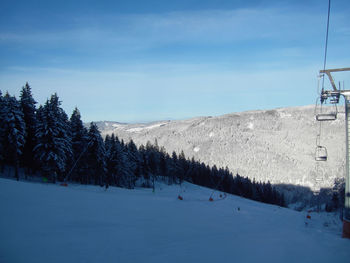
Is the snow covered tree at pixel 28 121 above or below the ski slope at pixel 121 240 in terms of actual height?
above

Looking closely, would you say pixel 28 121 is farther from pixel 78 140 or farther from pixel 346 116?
pixel 346 116

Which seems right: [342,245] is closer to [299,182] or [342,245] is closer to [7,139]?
[7,139]

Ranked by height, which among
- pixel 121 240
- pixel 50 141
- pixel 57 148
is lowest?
pixel 121 240

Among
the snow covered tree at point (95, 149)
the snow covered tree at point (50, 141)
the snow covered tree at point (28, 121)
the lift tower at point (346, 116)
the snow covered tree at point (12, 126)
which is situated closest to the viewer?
the lift tower at point (346, 116)

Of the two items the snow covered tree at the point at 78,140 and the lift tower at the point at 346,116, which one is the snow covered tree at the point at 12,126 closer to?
the snow covered tree at the point at 78,140

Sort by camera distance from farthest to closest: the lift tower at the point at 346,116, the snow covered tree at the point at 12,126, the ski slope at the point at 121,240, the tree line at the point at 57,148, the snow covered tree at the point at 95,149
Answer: the snow covered tree at the point at 95,149 → the tree line at the point at 57,148 → the snow covered tree at the point at 12,126 → the lift tower at the point at 346,116 → the ski slope at the point at 121,240

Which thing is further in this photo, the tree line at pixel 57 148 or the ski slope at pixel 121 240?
the tree line at pixel 57 148

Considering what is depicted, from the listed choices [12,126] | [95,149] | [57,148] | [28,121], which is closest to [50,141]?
[57,148]

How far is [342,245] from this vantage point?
13.5 metres

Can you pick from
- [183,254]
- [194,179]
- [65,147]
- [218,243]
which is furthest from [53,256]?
Result: [194,179]

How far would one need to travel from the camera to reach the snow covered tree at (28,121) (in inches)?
1423

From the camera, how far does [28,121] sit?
3691 centimetres

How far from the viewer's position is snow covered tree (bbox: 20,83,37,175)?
3616cm

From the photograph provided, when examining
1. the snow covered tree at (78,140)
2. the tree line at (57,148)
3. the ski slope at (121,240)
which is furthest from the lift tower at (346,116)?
the snow covered tree at (78,140)
